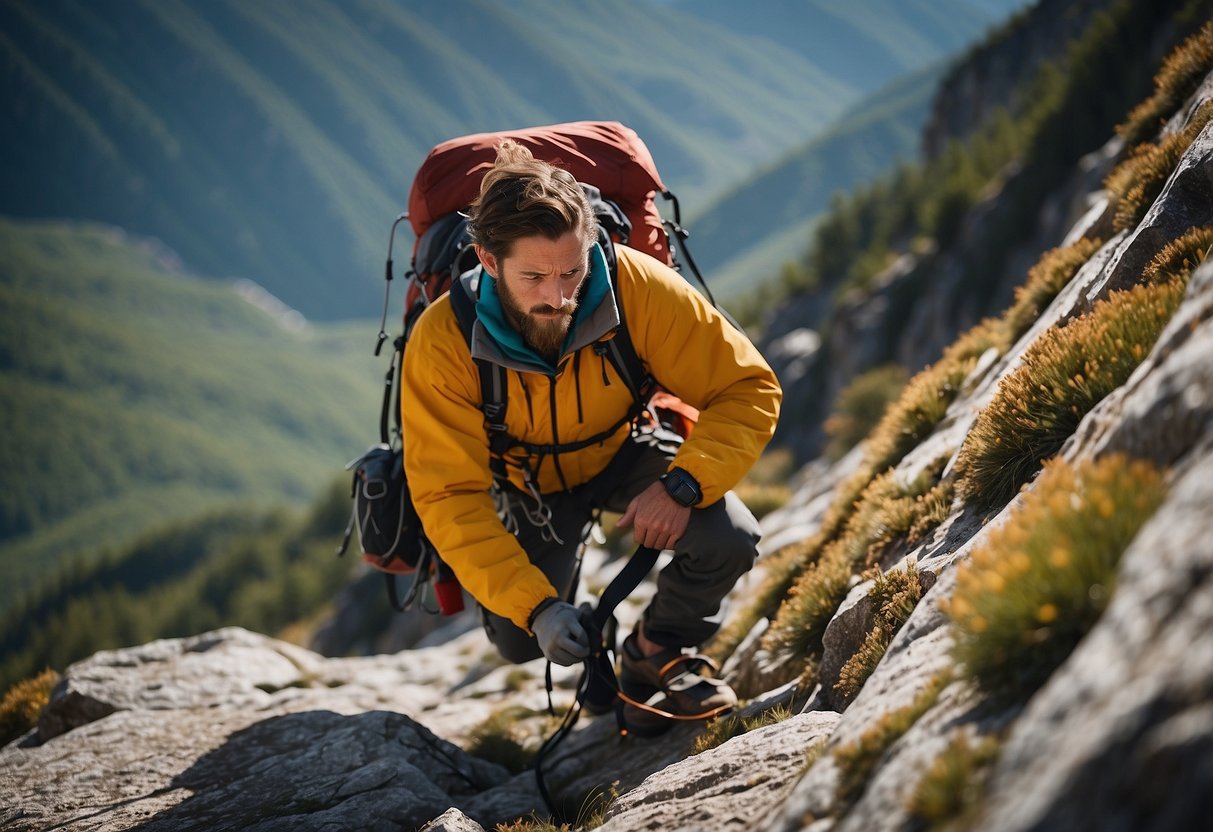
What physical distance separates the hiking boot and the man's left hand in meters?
1.17

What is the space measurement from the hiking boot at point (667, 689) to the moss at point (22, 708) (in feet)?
19.7

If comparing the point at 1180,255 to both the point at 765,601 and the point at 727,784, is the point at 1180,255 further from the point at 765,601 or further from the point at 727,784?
the point at 765,601

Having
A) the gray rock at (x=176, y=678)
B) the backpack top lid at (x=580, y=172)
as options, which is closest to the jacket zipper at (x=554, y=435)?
the backpack top lid at (x=580, y=172)

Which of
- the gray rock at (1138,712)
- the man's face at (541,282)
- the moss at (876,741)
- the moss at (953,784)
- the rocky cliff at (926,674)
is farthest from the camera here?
the man's face at (541,282)

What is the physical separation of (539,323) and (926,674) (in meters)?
2.88

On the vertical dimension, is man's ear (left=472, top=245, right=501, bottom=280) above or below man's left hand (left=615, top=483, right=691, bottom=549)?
above

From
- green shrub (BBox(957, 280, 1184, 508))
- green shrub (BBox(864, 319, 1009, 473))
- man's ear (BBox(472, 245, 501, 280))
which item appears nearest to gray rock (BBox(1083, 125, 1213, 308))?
green shrub (BBox(957, 280, 1184, 508))

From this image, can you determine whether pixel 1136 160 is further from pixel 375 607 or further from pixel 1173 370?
pixel 375 607

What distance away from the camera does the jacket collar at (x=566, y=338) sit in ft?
17.0

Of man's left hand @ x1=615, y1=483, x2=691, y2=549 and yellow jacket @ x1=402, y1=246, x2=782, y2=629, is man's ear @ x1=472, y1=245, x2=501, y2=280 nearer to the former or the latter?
yellow jacket @ x1=402, y1=246, x2=782, y2=629

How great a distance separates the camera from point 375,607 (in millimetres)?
52844

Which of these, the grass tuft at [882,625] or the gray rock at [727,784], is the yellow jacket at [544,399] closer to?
the grass tuft at [882,625]

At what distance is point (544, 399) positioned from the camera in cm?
561

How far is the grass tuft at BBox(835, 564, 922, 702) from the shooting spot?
462 cm
